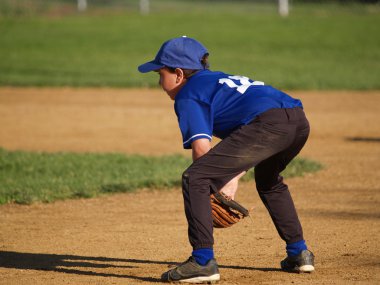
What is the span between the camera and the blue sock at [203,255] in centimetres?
518

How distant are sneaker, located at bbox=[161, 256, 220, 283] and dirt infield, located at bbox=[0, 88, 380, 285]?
0.52 ft

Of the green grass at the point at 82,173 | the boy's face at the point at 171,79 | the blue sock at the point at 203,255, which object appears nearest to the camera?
the blue sock at the point at 203,255

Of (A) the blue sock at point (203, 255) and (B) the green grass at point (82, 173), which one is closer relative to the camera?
(A) the blue sock at point (203, 255)

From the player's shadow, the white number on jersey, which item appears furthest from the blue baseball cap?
the player's shadow

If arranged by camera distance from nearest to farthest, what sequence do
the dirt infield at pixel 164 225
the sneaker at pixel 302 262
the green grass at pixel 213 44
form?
1. the sneaker at pixel 302 262
2. the dirt infield at pixel 164 225
3. the green grass at pixel 213 44

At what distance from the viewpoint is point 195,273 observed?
521 centimetres

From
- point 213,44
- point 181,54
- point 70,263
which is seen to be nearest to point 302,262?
point 181,54

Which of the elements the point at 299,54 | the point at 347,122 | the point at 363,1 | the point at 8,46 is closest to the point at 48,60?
the point at 8,46

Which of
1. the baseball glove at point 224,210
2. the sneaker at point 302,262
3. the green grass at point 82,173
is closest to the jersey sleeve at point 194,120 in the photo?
the baseball glove at point 224,210

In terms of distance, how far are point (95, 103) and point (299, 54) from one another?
8.98 metres

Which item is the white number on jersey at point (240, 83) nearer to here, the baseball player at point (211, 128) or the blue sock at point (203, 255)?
the baseball player at point (211, 128)

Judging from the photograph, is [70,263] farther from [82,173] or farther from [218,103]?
[82,173]

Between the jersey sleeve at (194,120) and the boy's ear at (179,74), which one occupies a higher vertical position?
the boy's ear at (179,74)

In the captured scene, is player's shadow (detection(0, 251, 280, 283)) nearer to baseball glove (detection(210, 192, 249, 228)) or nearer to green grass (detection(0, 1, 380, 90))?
baseball glove (detection(210, 192, 249, 228))
